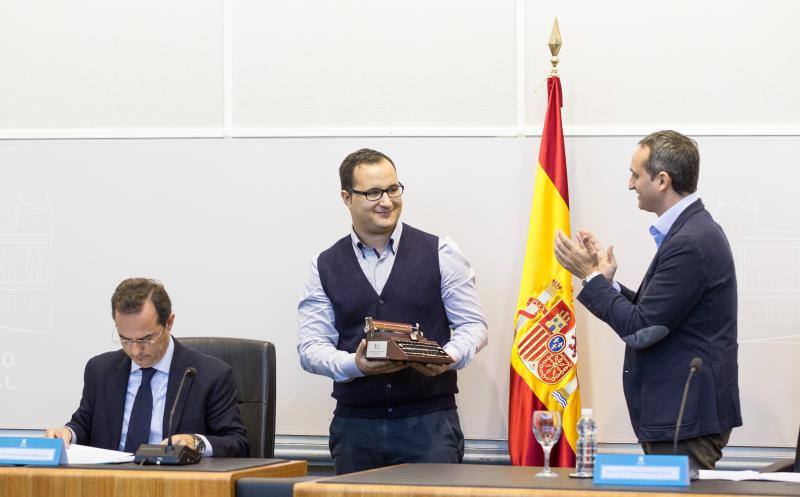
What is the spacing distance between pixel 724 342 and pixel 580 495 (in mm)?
1239

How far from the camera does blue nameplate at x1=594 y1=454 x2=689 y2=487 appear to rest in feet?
7.55

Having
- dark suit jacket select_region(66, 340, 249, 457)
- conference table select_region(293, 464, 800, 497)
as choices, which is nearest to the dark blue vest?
dark suit jacket select_region(66, 340, 249, 457)

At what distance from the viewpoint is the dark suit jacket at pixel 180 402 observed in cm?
331

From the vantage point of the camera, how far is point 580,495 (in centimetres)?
219

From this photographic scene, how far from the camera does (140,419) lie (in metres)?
3.33

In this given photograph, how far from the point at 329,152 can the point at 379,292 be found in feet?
3.25

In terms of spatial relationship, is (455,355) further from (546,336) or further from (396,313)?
(546,336)

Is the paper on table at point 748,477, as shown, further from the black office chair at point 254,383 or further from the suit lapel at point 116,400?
the suit lapel at point 116,400

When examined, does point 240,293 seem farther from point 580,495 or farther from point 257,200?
point 580,495

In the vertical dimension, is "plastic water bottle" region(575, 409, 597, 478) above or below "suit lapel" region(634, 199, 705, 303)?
below

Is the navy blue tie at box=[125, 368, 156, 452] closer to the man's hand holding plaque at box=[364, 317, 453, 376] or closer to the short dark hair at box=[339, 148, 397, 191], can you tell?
the man's hand holding plaque at box=[364, 317, 453, 376]

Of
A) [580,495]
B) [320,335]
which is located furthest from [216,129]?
[580,495]

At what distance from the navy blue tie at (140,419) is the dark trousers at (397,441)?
27.8 inches

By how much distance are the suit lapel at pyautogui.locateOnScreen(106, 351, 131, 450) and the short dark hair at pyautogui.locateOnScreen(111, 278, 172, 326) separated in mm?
207
